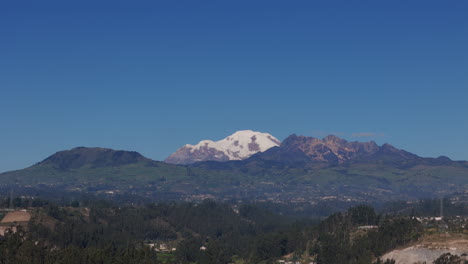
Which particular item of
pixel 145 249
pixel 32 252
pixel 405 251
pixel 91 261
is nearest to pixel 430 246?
pixel 405 251

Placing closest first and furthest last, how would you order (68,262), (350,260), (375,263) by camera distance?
1. (68,262)
2. (375,263)
3. (350,260)

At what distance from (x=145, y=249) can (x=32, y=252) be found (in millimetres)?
29047

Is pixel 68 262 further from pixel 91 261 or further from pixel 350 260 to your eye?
pixel 350 260

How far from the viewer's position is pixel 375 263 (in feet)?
600

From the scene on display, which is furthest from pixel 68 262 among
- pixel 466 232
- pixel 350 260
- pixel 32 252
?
pixel 466 232

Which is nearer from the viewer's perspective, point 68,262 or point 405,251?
point 68,262

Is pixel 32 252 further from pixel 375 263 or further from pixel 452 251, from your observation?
pixel 452 251

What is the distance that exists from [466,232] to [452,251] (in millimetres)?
24587

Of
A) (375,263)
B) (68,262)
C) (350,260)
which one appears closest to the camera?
(68,262)

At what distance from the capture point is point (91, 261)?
175375 millimetres

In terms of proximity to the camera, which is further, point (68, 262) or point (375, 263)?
point (375, 263)

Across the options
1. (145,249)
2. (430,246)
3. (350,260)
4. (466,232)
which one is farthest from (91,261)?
(466,232)

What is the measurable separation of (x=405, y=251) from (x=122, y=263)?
7289 cm

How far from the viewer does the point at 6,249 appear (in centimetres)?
19225
